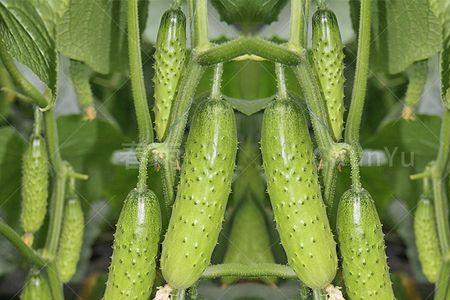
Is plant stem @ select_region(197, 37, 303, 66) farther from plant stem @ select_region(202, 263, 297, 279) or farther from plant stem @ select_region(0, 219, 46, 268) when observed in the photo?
plant stem @ select_region(0, 219, 46, 268)

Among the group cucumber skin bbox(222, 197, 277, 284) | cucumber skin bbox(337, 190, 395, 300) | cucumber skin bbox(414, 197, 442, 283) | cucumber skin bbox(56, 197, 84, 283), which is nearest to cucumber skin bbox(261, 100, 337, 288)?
cucumber skin bbox(337, 190, 395, 300)

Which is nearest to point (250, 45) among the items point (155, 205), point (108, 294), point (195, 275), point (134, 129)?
point (155, 205)

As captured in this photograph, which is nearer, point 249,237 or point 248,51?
point 248,51

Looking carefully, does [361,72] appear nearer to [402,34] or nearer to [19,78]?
[402,34]

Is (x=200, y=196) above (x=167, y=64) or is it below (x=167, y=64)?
below

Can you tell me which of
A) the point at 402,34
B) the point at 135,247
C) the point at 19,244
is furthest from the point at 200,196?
the point at 402,34

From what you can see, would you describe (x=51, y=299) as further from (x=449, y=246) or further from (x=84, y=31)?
(x=449, y=246)
